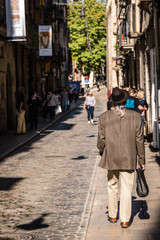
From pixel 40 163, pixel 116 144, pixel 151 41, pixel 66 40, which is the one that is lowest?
pixel 40 163

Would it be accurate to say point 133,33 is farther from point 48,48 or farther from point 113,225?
point 113,225

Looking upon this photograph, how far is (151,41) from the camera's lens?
17.1 metres

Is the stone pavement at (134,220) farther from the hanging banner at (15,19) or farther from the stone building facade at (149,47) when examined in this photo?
the hanging banner at (15,19)

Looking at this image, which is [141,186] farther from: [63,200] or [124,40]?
[124,40]

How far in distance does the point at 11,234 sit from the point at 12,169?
586 centimetres

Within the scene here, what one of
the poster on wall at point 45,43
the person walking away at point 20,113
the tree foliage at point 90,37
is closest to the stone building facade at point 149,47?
the person walking away at point 20,113

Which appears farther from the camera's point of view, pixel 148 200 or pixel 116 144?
pixel 148 200

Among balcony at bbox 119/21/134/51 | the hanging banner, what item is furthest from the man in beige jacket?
balcony at bbox 119/21/134/51

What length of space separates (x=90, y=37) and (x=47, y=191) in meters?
63.8

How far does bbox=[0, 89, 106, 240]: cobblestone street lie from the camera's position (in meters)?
6.78

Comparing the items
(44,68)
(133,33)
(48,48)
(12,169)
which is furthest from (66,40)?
(12,169)

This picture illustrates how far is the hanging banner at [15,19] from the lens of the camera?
72.6ft

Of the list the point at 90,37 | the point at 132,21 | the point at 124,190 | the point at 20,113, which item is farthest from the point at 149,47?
the point at 90,37

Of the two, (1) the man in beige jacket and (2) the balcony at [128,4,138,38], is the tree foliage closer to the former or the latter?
(2) the balcony at [128,4,138,38]
